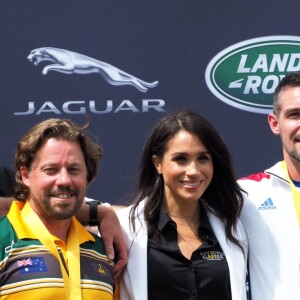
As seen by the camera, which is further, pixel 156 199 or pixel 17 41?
pixel 17 41

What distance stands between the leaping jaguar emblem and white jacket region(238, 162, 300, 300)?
55.0 inches

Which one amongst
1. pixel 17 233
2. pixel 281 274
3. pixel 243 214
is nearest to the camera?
pixel 17 233

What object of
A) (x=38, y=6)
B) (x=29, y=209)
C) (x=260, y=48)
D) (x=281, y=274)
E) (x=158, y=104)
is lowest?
(x=281, y=274)

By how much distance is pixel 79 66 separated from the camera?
4191 millimetres

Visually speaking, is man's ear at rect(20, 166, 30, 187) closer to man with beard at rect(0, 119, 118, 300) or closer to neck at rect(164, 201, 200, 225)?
man with beard at rect(0, 119, 118, 300)

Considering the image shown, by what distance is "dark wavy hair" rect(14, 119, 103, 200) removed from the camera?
8.04ft

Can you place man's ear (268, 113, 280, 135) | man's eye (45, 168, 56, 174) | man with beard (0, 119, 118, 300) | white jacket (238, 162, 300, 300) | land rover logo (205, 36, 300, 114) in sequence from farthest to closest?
1. land rover logo (205, 36, 300, 114)
2. man's ear (268, 113, 280, 135)
3. white jacket (238, 162, 300, 300)
4. man's eye (45, 168, 56, 174)
5. man with beard (0, 119, 118, 300)

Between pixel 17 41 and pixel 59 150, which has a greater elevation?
pixel 17 41

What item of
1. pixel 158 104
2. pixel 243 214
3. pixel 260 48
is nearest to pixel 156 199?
pixel 243 214

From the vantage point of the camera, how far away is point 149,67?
4180mm

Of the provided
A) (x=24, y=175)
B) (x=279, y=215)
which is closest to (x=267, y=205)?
(x=279, y=215)

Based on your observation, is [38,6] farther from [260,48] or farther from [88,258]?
[88,258]

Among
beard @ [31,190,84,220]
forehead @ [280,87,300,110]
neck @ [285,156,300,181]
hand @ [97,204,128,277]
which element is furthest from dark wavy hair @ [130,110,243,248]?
beard @ [31,190,84,220]

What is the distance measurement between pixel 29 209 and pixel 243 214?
939mm
